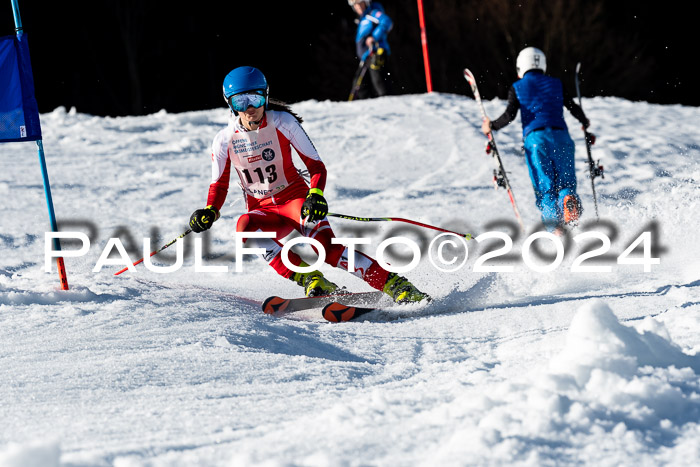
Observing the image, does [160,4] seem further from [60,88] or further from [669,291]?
[669,291]

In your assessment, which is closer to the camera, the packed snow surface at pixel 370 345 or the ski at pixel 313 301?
the packed snow surface at pixel 370 345

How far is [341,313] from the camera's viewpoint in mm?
5215

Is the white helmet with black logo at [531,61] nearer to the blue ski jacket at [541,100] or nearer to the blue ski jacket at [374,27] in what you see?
the blue ski jacket at [541,100]

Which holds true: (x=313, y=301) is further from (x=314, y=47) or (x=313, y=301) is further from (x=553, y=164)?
(x=314, y=47)

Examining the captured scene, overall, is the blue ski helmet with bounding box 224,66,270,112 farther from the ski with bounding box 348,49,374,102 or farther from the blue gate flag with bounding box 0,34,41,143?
the ski with bounding box 348,49,374,102

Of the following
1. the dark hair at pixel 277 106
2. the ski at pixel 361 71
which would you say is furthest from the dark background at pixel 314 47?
the dark hair at pixel 277 106

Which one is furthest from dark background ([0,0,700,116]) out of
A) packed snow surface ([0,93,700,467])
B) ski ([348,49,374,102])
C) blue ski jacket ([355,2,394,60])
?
packed snow surface ([0,93,700,467])

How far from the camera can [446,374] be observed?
3588 mm

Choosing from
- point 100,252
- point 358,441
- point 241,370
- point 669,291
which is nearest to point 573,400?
point 358,441

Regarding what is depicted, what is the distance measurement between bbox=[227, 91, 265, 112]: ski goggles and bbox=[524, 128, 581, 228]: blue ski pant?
2640 mm

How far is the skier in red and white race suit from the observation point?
543cm

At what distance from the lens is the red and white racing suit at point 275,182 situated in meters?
5.57

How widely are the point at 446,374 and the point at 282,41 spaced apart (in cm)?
2050

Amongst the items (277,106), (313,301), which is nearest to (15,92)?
(277,106)
